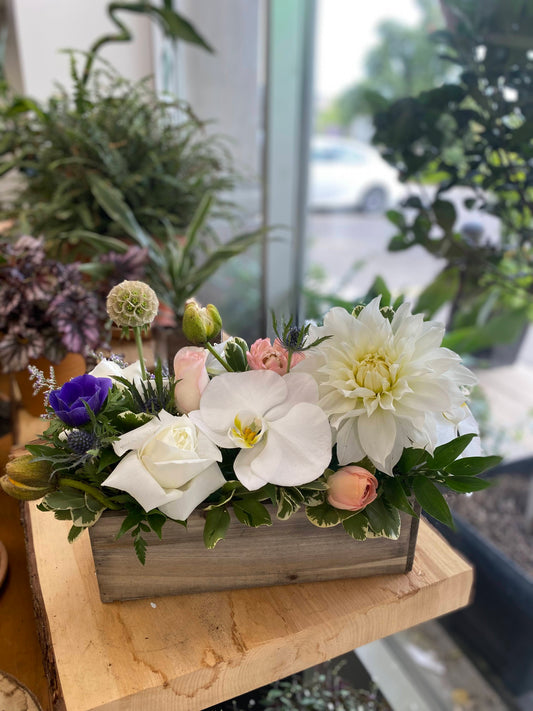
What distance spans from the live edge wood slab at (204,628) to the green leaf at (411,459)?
142 millimetres

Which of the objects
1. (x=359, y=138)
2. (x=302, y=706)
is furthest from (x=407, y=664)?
(x=359, y=138)

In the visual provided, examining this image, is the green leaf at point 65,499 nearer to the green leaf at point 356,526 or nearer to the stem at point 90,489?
the stem at point 90,489

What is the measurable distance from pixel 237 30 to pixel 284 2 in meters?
0.34

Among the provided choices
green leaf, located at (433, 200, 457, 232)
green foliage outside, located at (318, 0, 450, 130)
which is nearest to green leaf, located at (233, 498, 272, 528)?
green leaf, located at (433, 200, 457, 232)

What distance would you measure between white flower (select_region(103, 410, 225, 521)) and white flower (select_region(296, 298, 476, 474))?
4.4 inches

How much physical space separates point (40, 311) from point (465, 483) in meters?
0.69

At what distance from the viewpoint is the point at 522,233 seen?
3.66 ft

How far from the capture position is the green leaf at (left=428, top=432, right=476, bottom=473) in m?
0.46

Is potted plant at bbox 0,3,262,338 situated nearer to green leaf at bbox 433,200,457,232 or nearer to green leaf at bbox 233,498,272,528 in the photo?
green leaf at bbox 433,200,457,232

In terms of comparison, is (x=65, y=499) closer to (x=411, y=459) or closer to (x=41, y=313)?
(x=411, y=459)

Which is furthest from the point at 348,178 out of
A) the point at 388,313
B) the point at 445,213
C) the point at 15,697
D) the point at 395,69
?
the point at 15,697

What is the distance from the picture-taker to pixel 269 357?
0.49m

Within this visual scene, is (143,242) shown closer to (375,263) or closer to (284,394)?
(284,394)

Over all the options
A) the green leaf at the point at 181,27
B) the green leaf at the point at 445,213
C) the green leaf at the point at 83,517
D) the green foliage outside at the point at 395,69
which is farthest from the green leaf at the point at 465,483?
the green leaf at the point at 181,27
